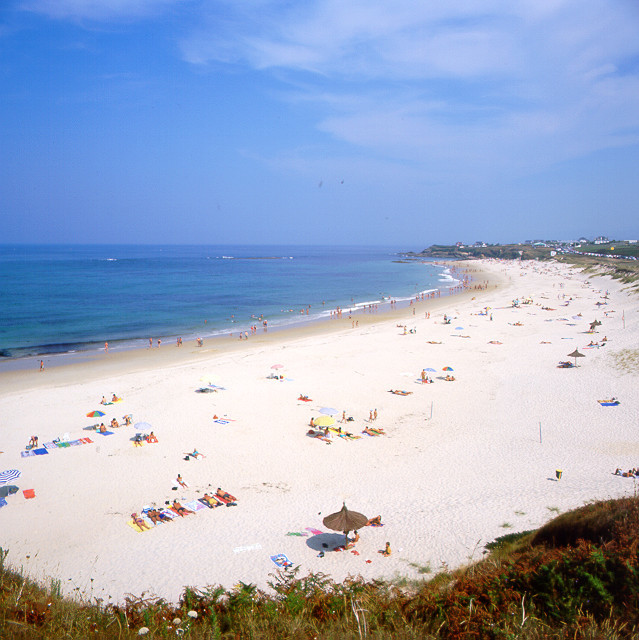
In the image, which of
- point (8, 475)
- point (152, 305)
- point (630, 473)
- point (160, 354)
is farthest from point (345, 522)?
point (152, 305)

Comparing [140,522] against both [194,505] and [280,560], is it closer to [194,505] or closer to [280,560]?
[194,505]

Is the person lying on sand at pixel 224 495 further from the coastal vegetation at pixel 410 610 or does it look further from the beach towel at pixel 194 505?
the coastal vegetation at pixel 410 610

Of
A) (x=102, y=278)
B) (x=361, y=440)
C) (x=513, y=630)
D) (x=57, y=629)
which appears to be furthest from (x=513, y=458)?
(x=102, y=278)

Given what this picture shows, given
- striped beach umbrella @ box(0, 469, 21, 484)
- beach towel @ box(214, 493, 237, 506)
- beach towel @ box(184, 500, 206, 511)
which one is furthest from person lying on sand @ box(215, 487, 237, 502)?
striped beach umbrella @ box(0, 469, 21, 484)

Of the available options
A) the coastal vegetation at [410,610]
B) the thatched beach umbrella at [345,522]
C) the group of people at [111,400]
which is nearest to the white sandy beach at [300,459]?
the group of people at [111,400]

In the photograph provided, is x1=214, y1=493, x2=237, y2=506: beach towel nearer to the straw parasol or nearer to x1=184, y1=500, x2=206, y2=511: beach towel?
x1=184, y1=500, x2=206, y2=511: beach towel

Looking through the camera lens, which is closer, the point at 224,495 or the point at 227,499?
the point at 227,499
